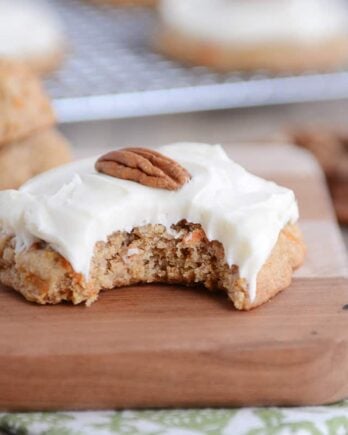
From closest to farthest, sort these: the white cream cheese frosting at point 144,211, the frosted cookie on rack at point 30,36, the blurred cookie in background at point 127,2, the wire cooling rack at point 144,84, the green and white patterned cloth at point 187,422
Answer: the green and white patterned cloth at point 187,422, the white cream cheese frosting at point 144,211, the wire cooling rack at point 144,84, the frosted cookie on rack at point 30,36, the blurred cookie in background at point 127,2

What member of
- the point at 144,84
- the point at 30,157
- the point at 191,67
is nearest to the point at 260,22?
the point at 191,67

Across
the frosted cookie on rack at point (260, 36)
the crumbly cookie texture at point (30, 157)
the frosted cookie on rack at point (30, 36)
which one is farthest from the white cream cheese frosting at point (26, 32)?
the crumbly cookie texture at point (30, 157)

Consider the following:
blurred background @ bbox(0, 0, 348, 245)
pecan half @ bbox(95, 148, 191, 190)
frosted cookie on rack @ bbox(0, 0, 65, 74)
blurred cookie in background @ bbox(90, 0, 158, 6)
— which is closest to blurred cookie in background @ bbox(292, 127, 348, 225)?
blurred background @ bbox(0, 0, 348, 245)

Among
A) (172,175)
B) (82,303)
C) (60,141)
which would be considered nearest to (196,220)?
(172,175)

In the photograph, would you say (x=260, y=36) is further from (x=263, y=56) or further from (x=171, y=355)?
(x=171, y=355)

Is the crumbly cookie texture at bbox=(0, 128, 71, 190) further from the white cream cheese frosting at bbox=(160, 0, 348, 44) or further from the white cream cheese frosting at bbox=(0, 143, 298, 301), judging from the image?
the white cream cheese frosting at bbox=(160, 0, 348, 44)

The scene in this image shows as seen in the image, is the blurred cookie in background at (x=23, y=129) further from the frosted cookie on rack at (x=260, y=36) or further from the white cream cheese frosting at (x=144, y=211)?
the frosted cookie on rack at (x=260, y=36)

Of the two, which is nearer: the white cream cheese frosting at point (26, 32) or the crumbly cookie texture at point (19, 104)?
the crumbly cookie texture at point (19, 104)
